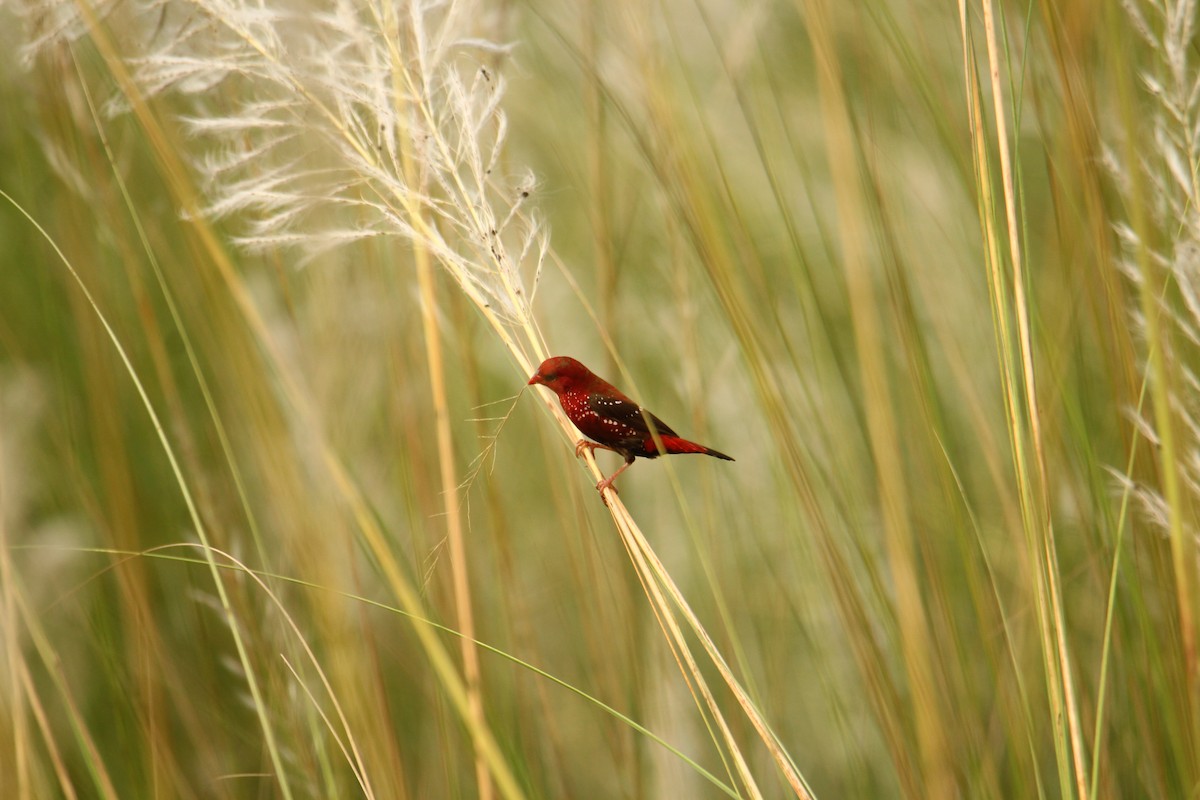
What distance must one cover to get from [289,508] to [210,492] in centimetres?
53

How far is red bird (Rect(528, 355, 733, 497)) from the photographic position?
1059 mm

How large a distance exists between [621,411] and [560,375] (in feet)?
0.28

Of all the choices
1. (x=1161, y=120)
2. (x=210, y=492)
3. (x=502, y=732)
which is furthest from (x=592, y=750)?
(x=1161, y=120)

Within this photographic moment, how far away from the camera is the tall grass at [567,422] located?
1012 millimetres

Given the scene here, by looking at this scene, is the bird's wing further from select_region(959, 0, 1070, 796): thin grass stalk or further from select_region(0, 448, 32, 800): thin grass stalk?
select_region(0, 448, 32, 800): thin grass stalk

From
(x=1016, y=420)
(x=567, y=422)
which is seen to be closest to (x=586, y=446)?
(x=567, y=422)

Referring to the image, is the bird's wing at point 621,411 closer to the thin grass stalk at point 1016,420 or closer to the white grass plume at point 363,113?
the white grass plume at point 363,113

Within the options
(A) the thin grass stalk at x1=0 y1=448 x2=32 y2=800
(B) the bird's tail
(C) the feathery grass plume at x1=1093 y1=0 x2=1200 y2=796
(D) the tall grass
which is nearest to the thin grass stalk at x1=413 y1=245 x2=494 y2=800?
(D) the tall grass

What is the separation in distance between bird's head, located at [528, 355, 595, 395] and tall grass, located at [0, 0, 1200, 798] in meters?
0.05

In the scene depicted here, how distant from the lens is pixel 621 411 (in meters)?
1.09

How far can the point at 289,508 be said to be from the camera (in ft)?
3.77

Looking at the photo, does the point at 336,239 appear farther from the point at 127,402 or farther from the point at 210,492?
the point at 127,402

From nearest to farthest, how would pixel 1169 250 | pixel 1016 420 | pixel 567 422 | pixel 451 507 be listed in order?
pixel 1016 420, pixel 451 507, pixel 567 422, pixel 1169 250

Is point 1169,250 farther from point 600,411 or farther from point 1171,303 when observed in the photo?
point 600,411
